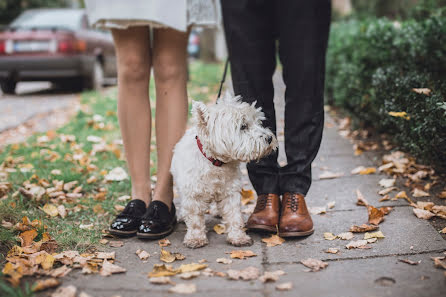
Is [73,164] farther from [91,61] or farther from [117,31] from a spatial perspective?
[91,61]

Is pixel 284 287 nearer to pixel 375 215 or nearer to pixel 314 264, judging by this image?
pixel 314 264

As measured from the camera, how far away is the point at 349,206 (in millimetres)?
2973

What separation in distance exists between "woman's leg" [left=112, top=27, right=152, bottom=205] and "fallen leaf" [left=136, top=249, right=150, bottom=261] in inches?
19.9

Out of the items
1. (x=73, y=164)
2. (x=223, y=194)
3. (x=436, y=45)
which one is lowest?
(x=73, y=164)

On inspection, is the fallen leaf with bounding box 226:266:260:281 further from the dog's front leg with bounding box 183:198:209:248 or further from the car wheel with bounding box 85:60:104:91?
the car wheel with bounding box 85:60:104:91

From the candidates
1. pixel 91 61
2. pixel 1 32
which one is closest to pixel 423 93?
pixel 91 61

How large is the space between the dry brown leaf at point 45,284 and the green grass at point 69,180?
1.48ft

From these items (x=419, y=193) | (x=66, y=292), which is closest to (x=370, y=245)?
(x=419, y=193)

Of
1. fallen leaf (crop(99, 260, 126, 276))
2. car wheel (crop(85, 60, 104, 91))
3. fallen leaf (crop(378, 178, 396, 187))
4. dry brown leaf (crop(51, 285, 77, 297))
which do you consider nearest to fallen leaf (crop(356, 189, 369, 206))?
fallen leaf (crop(378, 178, 396, 187))

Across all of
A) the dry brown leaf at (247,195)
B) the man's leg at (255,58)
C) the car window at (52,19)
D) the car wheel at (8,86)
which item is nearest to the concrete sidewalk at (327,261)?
the man's leg at (255,58)

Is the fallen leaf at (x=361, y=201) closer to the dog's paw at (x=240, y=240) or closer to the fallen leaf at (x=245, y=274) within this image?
the dog's paw at (x=240, y=240)

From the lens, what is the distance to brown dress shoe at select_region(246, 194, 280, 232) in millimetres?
2562

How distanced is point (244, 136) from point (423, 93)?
5.32ft

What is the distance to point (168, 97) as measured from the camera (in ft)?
9.15
